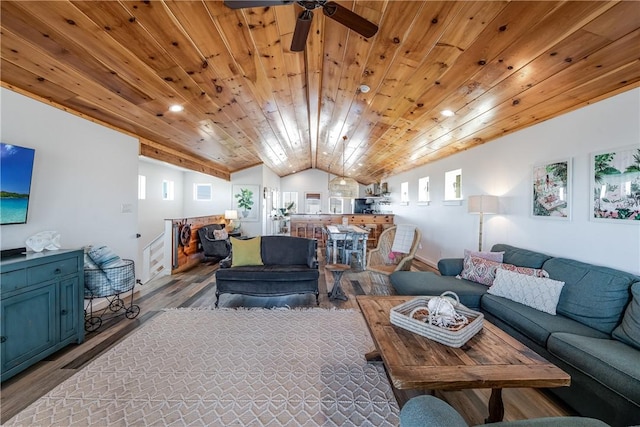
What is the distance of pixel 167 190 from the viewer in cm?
779

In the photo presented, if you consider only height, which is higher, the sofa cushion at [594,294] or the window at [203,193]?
the window at [203,193]

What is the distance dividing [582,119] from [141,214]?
27.4ft

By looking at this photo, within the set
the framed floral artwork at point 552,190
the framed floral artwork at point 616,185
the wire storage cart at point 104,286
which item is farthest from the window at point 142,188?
the framed floral artwork at point 616,185

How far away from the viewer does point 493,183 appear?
13.1 feet

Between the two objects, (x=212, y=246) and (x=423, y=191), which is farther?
(x=423, y=191)

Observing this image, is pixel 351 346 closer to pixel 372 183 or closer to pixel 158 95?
pixel 158 95

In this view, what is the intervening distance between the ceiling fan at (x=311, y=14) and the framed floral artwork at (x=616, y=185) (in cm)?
242

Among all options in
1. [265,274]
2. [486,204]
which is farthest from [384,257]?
[265,274]

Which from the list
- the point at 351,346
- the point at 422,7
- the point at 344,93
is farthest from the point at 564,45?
the point at 351,346

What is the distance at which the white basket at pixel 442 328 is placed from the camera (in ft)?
5.31

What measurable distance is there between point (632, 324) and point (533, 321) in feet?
1.80

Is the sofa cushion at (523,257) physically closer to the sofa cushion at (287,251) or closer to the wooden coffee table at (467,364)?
the wooden coffee table at (467,364)

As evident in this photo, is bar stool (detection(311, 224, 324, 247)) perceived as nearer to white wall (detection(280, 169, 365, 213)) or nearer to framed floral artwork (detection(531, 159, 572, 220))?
white wall (detection(280, 169, 365, 213))

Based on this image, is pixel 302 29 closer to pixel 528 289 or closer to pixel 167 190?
pixel 528 289
